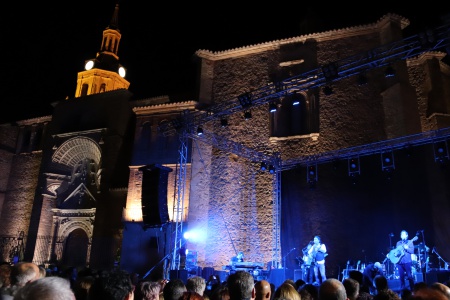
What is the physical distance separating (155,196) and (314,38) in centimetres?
1046

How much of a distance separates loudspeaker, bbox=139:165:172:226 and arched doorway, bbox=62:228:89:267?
8.22 metres

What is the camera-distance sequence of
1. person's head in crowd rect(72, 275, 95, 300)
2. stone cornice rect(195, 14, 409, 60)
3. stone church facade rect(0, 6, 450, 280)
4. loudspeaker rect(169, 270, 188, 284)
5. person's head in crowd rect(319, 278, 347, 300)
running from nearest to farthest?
person's head in crowd rect(319, 278, 347, 300) → person's head in crowd rect(72, 275, 95, 300) → loudspeaker rect(169, 270, 188, 284) → stone church facade rect(0, 6, 450, 280) → stone cornice rect(195, 14, 409, 60)

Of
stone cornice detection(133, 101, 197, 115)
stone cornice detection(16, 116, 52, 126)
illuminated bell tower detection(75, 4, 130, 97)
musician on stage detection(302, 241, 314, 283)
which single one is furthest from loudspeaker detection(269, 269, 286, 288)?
illuminated bell tower detection(75, 4, 130, 97)

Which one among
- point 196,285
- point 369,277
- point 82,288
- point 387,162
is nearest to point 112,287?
point 196,285

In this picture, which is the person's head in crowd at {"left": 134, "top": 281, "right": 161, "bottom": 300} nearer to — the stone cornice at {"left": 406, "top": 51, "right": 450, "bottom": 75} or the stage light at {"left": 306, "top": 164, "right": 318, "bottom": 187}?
the stage light at {"left": 306, "top": 164, "right": 318, "bottom": 187}

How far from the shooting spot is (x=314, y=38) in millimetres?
18062

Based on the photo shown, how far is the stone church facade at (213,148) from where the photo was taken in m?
16.0

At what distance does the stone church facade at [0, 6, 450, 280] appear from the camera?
1605 cm

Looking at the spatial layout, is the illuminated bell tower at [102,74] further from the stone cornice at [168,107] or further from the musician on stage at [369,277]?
the musician on stage at [369,277]

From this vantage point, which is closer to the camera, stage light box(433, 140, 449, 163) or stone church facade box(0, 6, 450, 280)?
stage light box(433, 140, 449, 163)

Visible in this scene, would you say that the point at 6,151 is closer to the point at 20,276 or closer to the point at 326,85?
the point at 326,85

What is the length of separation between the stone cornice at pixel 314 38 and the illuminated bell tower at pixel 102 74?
11248mm

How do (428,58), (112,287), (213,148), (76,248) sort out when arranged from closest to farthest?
(112,287), (428,58), (213,148), (76,248)

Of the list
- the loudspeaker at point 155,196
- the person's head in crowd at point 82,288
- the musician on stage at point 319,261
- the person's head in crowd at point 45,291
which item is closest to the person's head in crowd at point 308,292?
the person's head in crowd at point 82,288
